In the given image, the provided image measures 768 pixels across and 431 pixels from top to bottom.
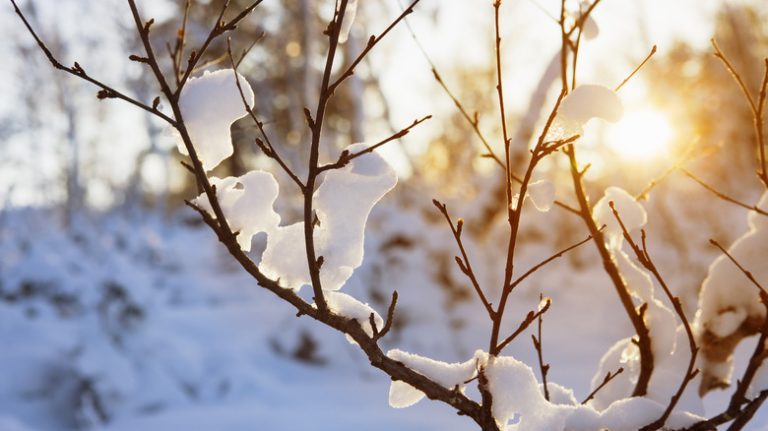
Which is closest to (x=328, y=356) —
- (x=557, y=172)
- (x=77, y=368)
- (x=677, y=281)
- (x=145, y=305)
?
(x=145, y=305)

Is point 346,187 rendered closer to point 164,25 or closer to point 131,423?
point 131,423

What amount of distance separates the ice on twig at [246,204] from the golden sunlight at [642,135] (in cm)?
81

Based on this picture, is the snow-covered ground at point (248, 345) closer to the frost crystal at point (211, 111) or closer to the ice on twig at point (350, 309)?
the ice on twig at point (350, 309)

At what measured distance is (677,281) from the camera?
7.61 meters

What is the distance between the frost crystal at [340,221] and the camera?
1166 mm

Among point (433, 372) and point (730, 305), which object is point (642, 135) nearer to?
point (730, 305)

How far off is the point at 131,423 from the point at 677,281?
624 cm

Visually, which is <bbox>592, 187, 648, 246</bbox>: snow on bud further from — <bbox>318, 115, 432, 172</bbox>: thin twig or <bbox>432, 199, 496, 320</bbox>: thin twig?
<bbox>318, 115, 432, 172</bbox>: thin twig

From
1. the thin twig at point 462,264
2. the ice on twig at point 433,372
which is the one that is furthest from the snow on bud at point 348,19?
the ice on twig at point 433,372

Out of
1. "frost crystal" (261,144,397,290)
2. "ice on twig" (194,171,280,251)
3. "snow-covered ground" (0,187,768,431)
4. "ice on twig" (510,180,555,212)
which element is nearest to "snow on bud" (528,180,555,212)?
"ice on twig" (510,180,555,212)

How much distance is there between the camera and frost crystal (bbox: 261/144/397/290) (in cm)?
117

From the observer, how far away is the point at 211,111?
109 cm

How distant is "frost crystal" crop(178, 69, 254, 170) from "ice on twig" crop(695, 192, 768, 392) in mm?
1311

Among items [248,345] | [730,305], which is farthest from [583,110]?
[248,345]
